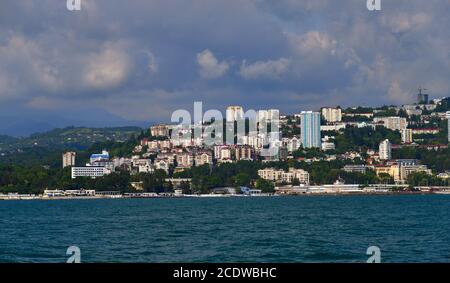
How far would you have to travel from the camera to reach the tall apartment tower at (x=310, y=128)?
55.6 meters

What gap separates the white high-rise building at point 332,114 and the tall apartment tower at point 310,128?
39.5 inches

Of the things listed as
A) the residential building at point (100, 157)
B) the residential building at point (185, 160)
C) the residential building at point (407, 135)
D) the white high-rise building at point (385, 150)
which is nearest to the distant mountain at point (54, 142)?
the residential building at point (100, 157)

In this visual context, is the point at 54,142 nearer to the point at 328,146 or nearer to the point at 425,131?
the point at 328,146

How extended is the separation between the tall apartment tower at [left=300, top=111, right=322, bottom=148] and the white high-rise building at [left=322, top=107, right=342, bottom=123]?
3.29 feet

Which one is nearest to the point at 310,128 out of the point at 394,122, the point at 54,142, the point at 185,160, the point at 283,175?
the point at 394,122

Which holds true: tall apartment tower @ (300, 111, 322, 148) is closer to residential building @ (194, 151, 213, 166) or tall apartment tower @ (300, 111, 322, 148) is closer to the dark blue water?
residential building @ (194, 151, 213, 166)

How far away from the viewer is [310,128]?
60.5 meters

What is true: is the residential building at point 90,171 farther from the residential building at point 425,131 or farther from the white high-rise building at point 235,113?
the residential building at point 425,131

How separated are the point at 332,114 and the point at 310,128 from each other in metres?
2.22

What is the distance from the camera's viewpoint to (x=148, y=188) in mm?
51312
